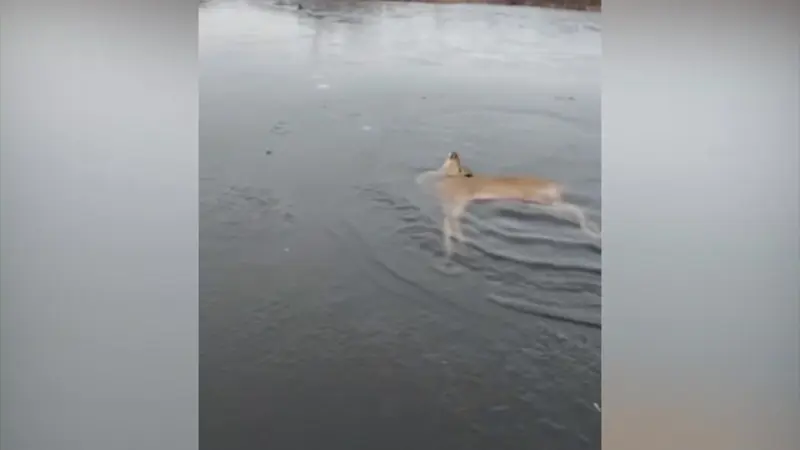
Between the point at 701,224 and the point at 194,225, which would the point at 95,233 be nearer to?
the point at 194,225

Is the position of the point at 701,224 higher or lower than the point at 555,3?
lower

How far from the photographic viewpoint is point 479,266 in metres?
1.84

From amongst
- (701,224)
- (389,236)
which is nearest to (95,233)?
(389,236)

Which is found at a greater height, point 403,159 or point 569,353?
point 403,159

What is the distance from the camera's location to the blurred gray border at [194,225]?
1741 millimetres

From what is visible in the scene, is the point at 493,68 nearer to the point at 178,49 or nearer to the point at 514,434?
the point at 178,49

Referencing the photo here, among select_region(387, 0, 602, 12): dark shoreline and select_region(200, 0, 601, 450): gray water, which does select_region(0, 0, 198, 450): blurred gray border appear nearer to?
select_region(200, 0, 601, 450): gray water

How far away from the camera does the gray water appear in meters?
1.78

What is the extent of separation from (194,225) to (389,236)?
0.43 metres

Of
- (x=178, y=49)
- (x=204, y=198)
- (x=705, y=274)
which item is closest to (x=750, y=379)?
(x=705, y=274)

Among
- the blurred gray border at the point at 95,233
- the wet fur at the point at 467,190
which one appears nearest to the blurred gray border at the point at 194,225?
the blurred gray border at the point at 95,233

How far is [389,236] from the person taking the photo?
182 cm

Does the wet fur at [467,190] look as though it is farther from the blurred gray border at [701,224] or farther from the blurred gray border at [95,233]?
the blurred gray border at [95,233]

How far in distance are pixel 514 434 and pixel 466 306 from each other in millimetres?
306
